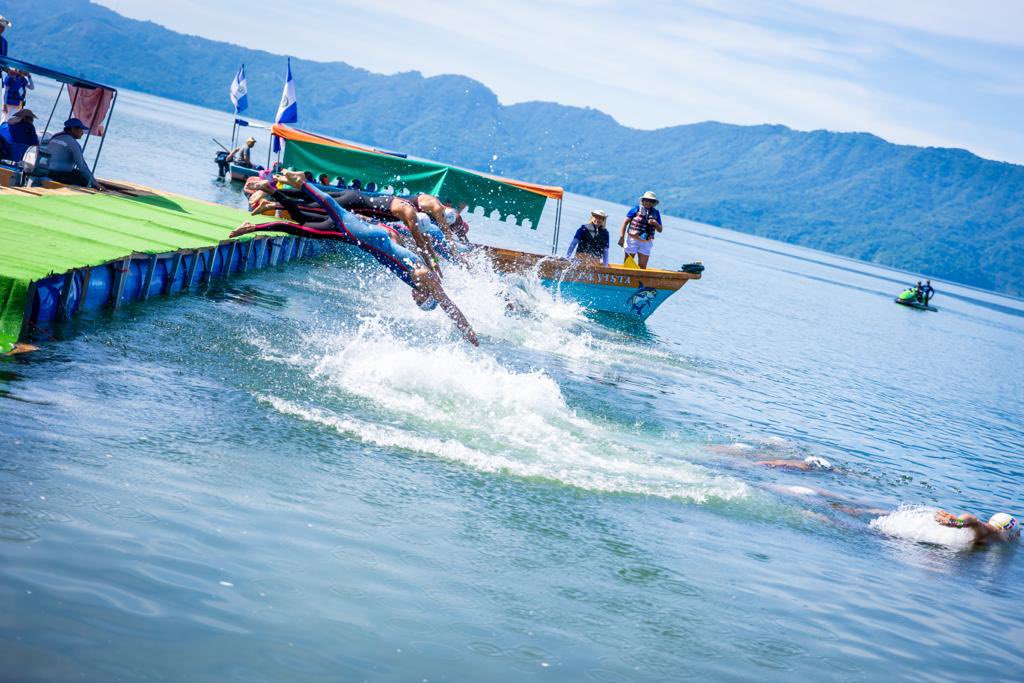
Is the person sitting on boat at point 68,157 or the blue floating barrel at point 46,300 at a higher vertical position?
the person sitting on boat at point 68,157

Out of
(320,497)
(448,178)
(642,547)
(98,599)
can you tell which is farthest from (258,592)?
(448,178)

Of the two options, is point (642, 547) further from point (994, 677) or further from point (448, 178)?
point (448, 178)

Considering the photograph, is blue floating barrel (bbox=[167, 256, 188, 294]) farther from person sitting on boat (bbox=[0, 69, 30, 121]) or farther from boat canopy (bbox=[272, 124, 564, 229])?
boat canopy (bbox=[272, 124, 564, 229])

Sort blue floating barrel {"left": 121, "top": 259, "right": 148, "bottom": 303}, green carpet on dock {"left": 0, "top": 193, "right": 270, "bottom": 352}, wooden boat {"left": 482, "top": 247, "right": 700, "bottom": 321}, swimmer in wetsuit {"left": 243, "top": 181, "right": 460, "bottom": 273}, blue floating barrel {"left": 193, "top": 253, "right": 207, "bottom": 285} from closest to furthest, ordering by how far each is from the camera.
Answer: green carpet on dock {"left": 0, "top": 193, "right": 270, "bottom": 352} < swimmer in wetsuit {"left": 243, "top": 181, "right": 460, "bottom": 273} < blue floating barrel {"left": 121, "top": 259, "right": 148, "bottom": 303} < blue floating barrel {"left": 193, "top": 253, "right": 207, "bottom": 285} < wooden boat {"left": 482, "top": 247, "right": 700, "bottom": 321}

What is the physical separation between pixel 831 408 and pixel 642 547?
1285cm

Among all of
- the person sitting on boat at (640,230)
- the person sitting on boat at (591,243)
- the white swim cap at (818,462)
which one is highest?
the person sitting on boat at (640,230)

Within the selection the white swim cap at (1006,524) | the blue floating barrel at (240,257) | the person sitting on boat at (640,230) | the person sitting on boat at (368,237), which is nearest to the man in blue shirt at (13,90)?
the blue floating barrel at (240,257)

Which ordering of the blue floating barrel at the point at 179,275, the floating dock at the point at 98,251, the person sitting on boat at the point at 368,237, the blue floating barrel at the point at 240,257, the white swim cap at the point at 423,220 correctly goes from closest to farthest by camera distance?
the floating dock at the point at 98,251 < the person sitting on boat at the point at 368,237 < the blue floating barrel at the point at 179,275 < the white swim cap at the point at 423,220 < the blue floating barrel at the point at 240,257

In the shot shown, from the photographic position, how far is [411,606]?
6371 millimetres

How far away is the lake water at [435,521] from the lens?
568 centimetres

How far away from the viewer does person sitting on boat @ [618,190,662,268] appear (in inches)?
935

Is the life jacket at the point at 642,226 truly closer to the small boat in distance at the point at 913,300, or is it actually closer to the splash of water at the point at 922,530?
the splash of water at the point at 922,530

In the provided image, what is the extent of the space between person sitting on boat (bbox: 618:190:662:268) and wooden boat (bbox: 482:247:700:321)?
0.75 metres

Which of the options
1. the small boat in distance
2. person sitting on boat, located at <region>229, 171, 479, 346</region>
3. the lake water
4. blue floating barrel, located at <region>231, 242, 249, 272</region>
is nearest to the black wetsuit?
person sitting on boat, located at <region>229, 171, 479, 346</region>
